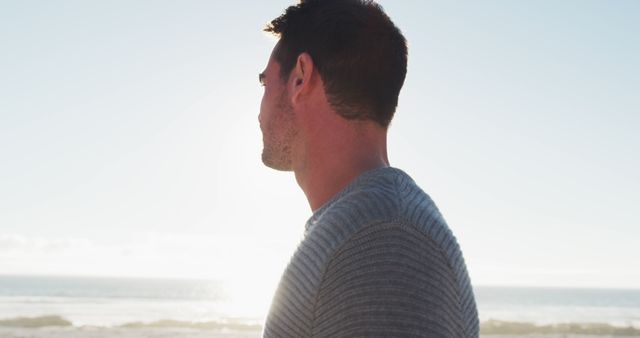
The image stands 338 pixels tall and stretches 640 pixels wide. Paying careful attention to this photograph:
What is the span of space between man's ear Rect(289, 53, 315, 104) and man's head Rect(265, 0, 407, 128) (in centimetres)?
2

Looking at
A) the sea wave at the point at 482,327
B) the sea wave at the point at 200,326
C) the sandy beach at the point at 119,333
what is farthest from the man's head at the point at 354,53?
the sea wave at the point at 200,326

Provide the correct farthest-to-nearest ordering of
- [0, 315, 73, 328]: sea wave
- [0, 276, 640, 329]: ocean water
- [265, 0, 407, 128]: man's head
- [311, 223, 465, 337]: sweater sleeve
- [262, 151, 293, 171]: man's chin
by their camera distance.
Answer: [0, 276, 640, 329]: ocean water → [0, 315, 73, 328]: sea wave → [262, 151, 293, 171]: man's chin → [265, 0, 407, 128]: man's head → [311, 223, 465, 337]: sweater sleeve

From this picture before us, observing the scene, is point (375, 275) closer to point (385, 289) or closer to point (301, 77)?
point (385, 289)

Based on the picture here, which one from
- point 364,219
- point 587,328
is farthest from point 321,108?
point 587,328

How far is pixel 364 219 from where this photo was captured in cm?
167

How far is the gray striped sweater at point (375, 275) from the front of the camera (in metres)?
1.58

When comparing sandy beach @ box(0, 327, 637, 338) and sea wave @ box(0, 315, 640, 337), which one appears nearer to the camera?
sandy beach @ box(0, 327, 637, 338)

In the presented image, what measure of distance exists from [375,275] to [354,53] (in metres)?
0.56

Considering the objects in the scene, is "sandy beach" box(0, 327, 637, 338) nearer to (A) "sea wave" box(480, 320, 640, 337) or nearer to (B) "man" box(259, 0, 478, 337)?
(A) "sea wave" box(480, 320, 640, 337)

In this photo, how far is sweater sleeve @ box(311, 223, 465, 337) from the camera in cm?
157

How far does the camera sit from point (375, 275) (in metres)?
1.59

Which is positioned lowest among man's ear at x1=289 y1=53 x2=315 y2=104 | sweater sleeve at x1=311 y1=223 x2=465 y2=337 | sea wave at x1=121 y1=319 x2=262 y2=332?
sweater sleeve at x1=311 y1=223 x2=465 y2=337

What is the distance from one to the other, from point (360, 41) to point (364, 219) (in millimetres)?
459

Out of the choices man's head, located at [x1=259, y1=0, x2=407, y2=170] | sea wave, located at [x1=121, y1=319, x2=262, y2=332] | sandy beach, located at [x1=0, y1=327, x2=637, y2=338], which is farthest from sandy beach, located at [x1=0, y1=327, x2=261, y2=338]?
man's head, located at [x1=259, y1=0, x2=407, y2=170]
